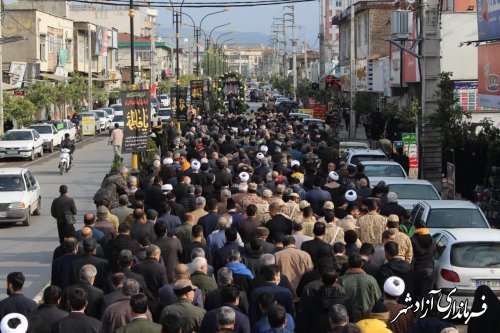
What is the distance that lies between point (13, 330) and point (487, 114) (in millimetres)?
30853

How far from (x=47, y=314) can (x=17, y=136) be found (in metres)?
37.9

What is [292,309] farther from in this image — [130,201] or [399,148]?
[399,148]

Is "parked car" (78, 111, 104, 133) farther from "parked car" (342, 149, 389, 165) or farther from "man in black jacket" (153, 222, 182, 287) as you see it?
"man in black jacket" (153, 222, 182, 287)

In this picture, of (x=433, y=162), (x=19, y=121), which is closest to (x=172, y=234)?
(x=433, y=162)

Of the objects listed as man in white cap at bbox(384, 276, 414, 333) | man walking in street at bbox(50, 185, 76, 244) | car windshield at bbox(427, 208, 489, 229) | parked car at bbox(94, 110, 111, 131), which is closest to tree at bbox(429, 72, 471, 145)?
car windshield at bbox(427, 208, 489, 229)

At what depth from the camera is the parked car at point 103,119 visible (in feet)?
231

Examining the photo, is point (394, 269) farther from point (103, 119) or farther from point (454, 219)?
point (103, 119)

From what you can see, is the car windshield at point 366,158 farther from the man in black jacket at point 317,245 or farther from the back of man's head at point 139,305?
the back of man's head at point 139,305

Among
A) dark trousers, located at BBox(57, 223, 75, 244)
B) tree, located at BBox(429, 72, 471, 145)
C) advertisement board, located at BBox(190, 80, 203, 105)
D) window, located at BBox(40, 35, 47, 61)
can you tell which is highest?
window, located at BBox(40, 35, 47, 61)

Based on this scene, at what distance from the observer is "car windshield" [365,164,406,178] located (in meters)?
25.9

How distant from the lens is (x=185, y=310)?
10055 millimetres

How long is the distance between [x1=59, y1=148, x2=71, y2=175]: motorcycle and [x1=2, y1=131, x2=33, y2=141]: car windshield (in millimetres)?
6765

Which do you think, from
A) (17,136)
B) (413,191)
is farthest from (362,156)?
(17,136)

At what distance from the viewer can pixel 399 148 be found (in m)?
34.4
